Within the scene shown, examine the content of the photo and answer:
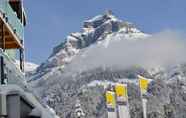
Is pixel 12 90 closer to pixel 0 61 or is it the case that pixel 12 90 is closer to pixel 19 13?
pixel 0 61

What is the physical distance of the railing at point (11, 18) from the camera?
1958 cm

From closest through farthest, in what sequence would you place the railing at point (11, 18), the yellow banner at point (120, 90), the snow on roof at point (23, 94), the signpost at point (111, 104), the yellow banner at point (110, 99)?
1. the snow on roof at point (23, 94)
2. the railing at point (11, 18)
3. the yellow banner at point (120, 90)
4. the signpost at point (111, 104)
5. the yellow banner at point (110, 99)

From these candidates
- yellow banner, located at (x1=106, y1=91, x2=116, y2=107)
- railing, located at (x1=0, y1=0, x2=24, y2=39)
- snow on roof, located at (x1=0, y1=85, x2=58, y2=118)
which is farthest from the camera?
yellow banner, located at (x1=106, y1=91, x2=116, y2=107)

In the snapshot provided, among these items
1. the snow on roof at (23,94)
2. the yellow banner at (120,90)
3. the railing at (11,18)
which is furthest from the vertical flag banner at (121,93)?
the snow on roof at (23,94)

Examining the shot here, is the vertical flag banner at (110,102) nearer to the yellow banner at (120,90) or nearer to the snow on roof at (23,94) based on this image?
the yellow banner at (120,90)

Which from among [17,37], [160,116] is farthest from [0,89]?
[160,116]

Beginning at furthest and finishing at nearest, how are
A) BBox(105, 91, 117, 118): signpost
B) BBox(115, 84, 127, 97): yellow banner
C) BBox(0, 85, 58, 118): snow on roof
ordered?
1. BBox(105, 91, 117, 118): signpost
2. BBox(115, 84, 127, 97): yellow banner
3. BBox(0, 85, 58, 118): snow on roof

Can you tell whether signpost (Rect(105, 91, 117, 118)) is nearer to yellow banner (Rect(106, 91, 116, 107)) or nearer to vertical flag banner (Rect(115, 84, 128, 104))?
yellow banner (Rect(106, 91, 116, 107))

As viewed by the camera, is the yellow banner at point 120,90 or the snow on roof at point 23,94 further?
the yellow banner at point 120,90

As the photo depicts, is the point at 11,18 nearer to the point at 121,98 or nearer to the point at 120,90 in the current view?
the point at 120,90

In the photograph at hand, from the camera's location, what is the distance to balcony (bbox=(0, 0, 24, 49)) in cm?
1962

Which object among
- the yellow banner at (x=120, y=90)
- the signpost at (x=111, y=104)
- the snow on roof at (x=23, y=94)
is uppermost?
the yellow banner at (x=120, y=90)

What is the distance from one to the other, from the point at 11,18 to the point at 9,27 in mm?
646

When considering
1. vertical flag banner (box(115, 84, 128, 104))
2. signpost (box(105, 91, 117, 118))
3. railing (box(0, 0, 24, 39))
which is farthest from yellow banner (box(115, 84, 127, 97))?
railing (box(0, 0, 24, 39))
